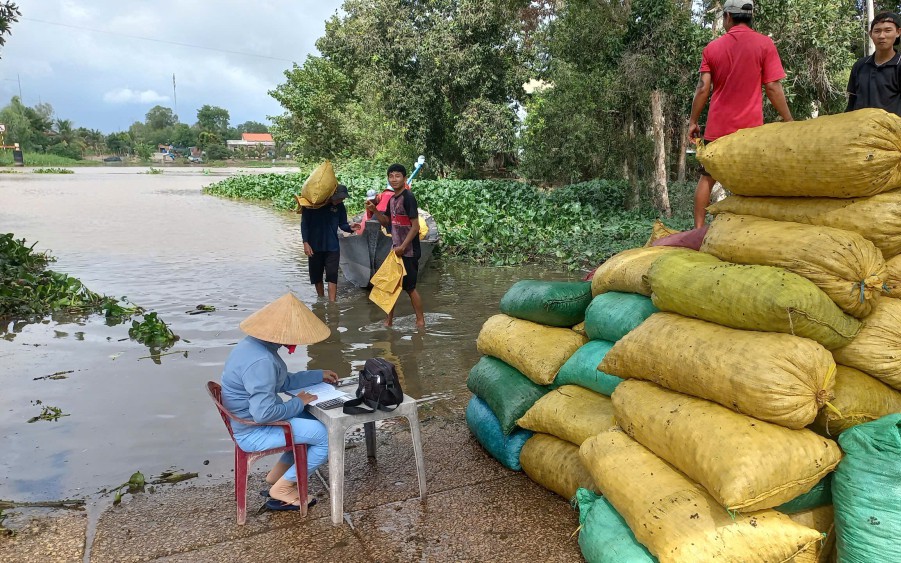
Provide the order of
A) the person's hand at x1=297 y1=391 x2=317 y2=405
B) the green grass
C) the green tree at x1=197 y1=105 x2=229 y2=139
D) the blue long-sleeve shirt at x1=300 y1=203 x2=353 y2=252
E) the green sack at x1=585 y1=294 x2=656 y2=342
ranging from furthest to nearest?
the green tree at x1=197 y1=105 x2=229 y2=139, the green grass, the blue long-sleeve shirt at x1=300 y1=203 x2=353 y2=252, the person's hand at x1=297 y1=391 x2=317 y2=405, the green sack at x1=585 y1=294 x2=656 y2=342

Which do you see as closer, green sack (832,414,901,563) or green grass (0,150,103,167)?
green sack (832,414,901,563)

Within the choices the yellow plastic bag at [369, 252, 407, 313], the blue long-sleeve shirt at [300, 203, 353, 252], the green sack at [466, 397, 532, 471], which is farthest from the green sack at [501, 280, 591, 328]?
the blue long-sleeve shirt at [300, 203, 353, 252]

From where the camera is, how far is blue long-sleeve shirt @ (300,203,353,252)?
7.75 metres

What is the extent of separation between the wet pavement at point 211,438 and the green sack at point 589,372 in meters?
0.62

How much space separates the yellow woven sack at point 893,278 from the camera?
2.61 m

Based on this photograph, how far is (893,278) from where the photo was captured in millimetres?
2615

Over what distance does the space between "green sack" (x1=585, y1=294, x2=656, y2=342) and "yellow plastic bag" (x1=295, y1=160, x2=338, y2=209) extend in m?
4.74

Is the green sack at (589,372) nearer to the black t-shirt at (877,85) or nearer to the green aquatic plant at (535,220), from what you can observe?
the black t-shirt at (877,85)

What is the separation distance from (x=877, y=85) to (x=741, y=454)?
3.35 m

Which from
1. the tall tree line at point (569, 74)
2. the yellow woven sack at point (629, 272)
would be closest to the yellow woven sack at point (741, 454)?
the yellow woven sack at point (629, 272)

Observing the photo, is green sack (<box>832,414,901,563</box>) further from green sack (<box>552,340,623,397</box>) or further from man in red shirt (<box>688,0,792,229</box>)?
man in red shirt (<box>688,0,792,229</box>)

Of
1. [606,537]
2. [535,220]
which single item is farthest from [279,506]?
[535,220]

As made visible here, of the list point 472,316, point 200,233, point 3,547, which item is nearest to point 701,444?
point 3,547

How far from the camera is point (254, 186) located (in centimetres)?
2852
